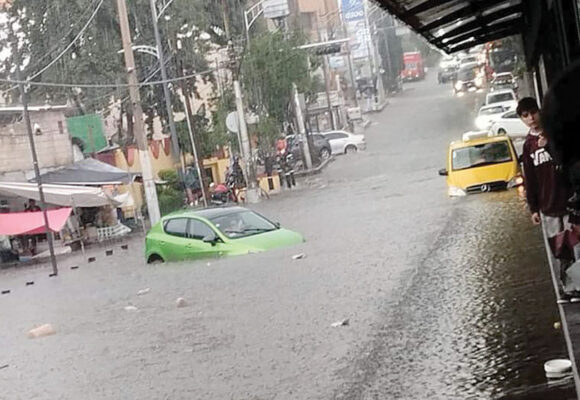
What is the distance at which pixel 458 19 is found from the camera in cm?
1077

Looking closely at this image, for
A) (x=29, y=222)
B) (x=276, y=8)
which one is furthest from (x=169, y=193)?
(x=29, y=222)

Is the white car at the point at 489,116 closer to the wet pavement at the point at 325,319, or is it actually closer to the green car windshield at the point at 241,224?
the wet pavement at the point at 325,319

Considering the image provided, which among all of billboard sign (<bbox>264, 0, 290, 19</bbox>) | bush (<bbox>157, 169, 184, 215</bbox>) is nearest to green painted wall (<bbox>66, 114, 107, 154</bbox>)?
bush (<bbox>157, 169, 184, 215</bbox>)

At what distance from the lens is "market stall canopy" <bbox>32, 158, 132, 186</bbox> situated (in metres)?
35.6

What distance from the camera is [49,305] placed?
18562 mm

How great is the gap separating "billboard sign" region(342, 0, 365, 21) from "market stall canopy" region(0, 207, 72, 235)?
A: 3524cm

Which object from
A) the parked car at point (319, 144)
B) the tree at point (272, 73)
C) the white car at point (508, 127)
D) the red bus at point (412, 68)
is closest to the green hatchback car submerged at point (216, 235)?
the white car at point (508, 127)

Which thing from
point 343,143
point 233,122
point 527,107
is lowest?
point 343,143

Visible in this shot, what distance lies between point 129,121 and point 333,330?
124 feet

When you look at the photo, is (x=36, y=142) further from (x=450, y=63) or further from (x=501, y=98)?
(x=450, y=63)

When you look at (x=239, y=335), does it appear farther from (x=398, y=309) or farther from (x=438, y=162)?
(x=438, y=162)

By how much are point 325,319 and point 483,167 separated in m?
10.8

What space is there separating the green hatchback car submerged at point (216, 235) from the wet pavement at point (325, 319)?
0.43m

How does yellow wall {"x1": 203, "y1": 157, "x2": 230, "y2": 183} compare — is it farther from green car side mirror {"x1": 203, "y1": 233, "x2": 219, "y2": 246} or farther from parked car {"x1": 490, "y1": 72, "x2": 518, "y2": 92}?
green car side mirror {"x1": 203, "y1": 233, "x2": 219, "y2": 246}
